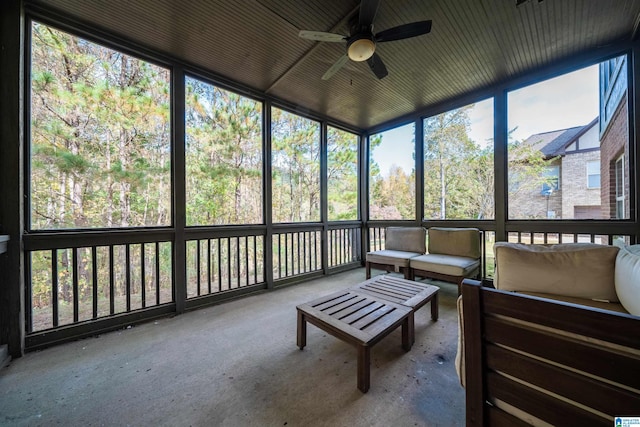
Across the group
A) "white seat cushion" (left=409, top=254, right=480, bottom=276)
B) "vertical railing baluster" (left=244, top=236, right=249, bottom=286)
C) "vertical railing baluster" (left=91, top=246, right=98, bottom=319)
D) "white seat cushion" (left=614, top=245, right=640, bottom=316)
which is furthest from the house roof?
"vertical railing baluster" (left=91, top=246, right=98, bottom=319)

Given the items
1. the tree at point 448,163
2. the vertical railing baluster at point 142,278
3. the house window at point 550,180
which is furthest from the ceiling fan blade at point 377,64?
the vertical railing baluster at point 142,278

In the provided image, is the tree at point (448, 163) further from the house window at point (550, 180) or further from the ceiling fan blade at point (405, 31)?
the ceiling fan blade at point (405, 31)

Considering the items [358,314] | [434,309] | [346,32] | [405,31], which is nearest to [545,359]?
[358,314]

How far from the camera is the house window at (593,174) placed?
296cm

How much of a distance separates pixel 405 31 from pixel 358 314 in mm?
2509

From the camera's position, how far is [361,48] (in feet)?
7.24

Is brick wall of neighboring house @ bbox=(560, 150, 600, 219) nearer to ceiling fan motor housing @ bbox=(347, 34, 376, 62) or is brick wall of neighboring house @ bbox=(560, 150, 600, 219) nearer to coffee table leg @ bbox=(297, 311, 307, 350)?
ceiling fan motor housing @ bbox=(347, 34, 376, 62)

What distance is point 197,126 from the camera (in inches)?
120

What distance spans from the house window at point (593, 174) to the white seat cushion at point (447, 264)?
168 cm

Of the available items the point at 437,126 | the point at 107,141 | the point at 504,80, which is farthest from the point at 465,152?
the point at 107,141

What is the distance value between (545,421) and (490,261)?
3.44 m

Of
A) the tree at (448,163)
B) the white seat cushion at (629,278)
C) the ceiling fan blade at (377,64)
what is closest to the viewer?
the white seat cushion at (629,278)

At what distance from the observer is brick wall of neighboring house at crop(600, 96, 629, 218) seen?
2725 mm

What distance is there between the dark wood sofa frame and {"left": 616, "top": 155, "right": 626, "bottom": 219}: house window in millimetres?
3304
